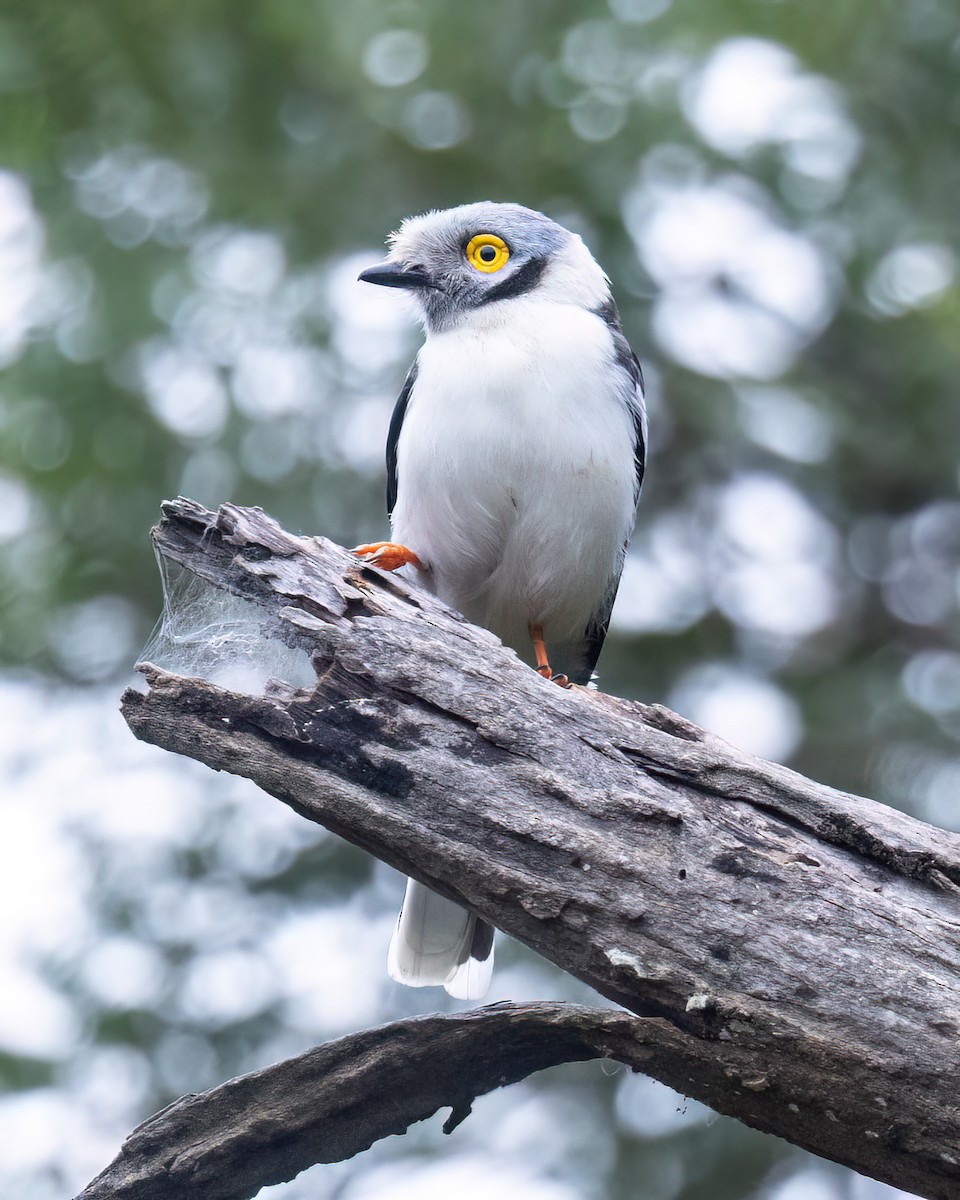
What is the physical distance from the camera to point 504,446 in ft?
15.1

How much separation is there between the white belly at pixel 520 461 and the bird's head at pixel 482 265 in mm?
171

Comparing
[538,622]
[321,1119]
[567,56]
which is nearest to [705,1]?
[567,56]

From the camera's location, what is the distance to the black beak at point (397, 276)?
527 centimetres

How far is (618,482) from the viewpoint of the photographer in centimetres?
487

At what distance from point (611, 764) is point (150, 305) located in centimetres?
438

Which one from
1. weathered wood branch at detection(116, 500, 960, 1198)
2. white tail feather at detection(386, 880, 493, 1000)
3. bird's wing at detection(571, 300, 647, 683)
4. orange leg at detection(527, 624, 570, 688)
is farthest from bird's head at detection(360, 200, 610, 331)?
white tail feather at detection(386, 880, 493, 1000)

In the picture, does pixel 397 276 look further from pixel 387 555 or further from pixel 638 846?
pixel 638 846

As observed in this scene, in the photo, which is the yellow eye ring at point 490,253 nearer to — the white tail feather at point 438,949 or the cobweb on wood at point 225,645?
the cobweb on wood at point 225,645

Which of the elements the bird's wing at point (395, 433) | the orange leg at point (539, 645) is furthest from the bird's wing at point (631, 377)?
the bird's wing at point (395, 433)

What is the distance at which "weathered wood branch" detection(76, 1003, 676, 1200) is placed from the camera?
310 cm

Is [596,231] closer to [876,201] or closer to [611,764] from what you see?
[876,201]

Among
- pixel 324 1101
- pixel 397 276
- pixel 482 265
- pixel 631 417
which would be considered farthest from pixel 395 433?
pixel 324 1101

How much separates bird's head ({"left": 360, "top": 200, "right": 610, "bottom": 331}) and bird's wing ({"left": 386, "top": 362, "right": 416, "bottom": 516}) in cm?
27

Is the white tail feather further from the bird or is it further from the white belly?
the white belly
